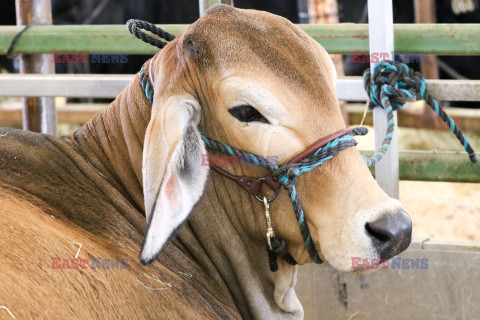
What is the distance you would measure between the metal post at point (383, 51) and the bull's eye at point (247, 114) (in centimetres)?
119

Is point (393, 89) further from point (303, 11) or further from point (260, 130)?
point (303, 11)

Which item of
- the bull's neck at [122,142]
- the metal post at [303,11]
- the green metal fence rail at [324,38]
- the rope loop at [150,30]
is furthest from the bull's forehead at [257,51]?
the metal post at [303,11]

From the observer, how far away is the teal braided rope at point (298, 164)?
2.36 meters

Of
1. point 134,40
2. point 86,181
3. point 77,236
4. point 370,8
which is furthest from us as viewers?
point 134,40

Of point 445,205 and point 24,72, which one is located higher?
point 24,72

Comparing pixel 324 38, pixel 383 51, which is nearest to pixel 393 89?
pixel 383 51

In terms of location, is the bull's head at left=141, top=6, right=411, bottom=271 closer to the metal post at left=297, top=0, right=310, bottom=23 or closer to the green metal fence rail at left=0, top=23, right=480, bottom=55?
the green metal fence rail at left=0, top=23, right=480, bottom=55

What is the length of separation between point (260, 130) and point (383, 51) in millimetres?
1255

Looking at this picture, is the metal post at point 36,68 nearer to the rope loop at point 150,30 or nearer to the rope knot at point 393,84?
the rope loop at point 150,30

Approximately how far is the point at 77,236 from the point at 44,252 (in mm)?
179

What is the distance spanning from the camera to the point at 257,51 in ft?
8.07

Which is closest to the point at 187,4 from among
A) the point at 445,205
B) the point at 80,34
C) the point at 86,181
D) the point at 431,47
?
the point at 445,205

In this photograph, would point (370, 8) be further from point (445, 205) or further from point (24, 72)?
point (445, 205)

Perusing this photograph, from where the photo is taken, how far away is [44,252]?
87.6 inches
